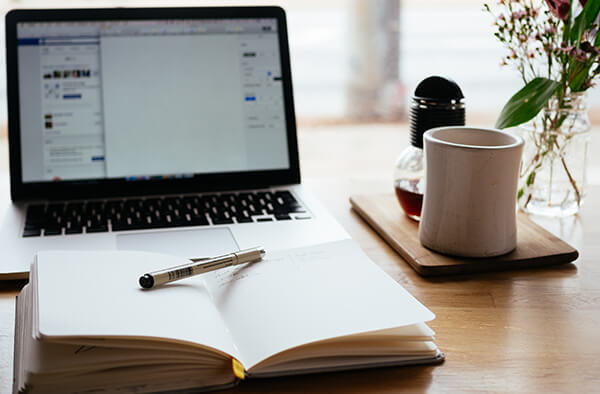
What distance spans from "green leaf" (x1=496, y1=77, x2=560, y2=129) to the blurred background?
288 centimetres

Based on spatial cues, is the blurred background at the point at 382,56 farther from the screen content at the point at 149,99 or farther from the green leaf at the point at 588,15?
the green leaf at the point at 588,15

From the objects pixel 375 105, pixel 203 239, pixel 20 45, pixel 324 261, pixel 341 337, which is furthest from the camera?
pixel 375 105

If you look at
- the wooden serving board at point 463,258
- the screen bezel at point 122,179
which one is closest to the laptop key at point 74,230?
the screen bezel at point 122,179

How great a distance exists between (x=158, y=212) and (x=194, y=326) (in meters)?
0.44

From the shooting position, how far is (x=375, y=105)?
151 inches

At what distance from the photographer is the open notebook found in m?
0.54

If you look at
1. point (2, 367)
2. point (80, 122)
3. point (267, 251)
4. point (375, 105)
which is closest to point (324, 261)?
point (267, 251)

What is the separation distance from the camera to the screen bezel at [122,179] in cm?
103

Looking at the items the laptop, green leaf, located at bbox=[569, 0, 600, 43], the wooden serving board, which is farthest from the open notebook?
green leaf, located at bbox=[569, 0, 600, 43]

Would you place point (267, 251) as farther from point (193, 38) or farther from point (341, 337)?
point (193, 38)

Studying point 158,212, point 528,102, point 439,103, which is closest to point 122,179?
point 158,212

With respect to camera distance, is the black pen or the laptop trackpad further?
the laptop trackpad

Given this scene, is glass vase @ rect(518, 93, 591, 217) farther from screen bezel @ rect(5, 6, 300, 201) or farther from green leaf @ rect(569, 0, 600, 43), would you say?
screen bezel @ rect(5, 6, 300, 201)

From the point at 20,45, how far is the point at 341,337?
773 mm
